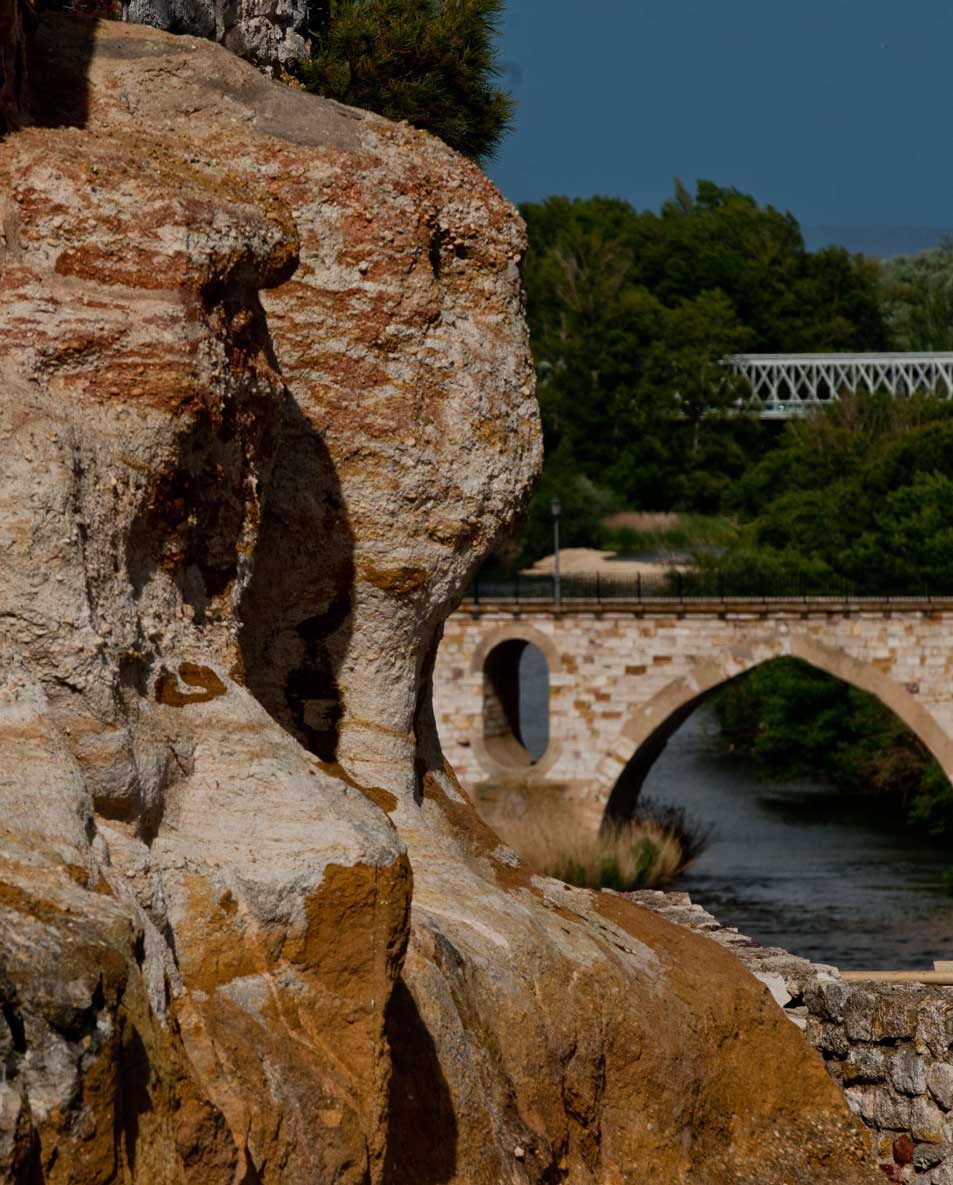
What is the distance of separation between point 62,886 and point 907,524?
37.7 meters

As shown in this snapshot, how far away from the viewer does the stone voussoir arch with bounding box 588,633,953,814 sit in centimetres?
3453

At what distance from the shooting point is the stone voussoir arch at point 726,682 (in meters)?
34.5

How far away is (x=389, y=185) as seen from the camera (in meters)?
10.6

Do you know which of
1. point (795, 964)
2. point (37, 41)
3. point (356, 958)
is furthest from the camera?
point (795, 964)

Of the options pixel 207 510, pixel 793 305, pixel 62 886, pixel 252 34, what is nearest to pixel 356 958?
pixel 62 886

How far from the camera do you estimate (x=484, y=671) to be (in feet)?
119

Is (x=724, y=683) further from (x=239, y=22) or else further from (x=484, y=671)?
(x=239, y=22)

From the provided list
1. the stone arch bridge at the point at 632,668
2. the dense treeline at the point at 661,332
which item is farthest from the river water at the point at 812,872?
the dense treeline at the point at 661,332

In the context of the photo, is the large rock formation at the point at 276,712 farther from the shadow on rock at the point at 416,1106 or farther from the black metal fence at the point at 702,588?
the black metal fence at the point at 702,588

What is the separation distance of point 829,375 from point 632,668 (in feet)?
92.0

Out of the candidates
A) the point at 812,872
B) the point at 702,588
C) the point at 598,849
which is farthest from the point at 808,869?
the point at 702,588

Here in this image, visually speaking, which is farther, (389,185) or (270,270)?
(389,185)

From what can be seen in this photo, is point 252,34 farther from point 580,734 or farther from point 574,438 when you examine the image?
point 574,438

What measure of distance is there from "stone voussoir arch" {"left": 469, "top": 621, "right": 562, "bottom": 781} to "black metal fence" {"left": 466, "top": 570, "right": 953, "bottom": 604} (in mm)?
501
